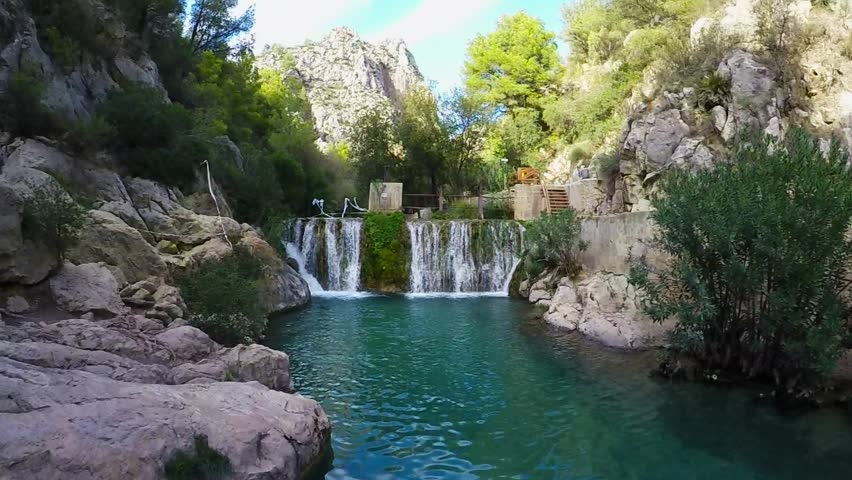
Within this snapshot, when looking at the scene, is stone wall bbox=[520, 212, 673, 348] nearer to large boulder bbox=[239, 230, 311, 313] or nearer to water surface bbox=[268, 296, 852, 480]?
water surface bbox=[268, 296, 852, 480]

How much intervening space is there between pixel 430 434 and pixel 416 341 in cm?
665

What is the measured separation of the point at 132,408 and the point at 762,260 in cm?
953

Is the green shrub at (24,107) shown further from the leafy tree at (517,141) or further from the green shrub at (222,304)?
the leafy tree at (517,141)

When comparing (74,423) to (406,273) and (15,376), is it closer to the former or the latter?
(15,376)

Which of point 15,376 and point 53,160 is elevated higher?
point 53,160

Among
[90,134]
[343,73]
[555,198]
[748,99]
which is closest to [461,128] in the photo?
[555,198]

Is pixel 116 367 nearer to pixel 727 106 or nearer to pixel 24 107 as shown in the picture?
pixel 24 107

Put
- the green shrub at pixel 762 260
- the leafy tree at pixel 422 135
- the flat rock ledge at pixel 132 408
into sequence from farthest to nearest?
1. the leafy tree at pixel 422 135
2. the green shrub at pixel 762 260
3. the flat rock ledge at pixel 132 408

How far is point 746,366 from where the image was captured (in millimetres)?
11109

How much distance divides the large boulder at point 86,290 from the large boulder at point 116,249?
1364mm

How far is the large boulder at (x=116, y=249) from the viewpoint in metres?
12.2

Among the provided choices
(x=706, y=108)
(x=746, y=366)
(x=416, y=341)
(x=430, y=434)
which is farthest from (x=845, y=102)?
(x=430, y=434)

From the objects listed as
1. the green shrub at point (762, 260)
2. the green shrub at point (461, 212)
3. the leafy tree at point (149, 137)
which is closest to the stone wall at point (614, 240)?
the green shrub at point (762, 260)

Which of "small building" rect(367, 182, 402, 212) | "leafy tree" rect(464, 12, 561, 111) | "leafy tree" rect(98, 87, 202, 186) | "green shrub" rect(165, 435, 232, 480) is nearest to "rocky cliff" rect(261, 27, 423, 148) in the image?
"leafy tree" rect(464, 12, 561, 111)
